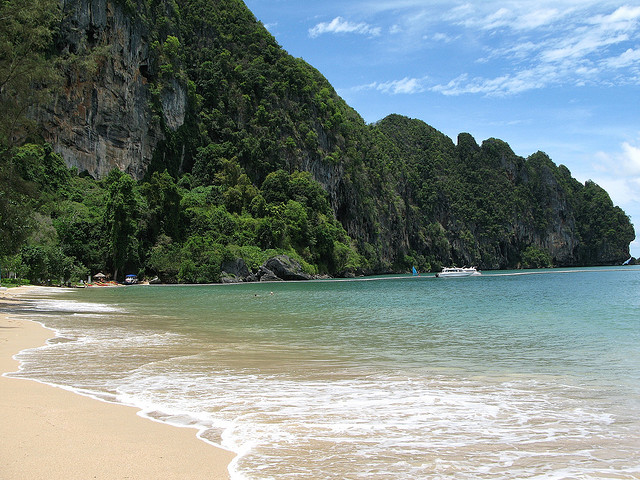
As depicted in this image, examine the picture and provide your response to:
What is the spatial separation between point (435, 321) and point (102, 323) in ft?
37.3

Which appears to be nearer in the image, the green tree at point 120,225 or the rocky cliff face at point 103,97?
the green tree at point 120,225

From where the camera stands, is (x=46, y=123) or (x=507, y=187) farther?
(x=507, y=187)

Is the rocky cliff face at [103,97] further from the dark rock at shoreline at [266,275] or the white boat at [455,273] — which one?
the white boat at [455,273]

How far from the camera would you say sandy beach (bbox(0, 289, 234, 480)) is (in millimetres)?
4082

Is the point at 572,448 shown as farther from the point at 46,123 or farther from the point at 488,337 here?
the point at 46,123

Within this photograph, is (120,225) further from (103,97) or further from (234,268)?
(103,97)

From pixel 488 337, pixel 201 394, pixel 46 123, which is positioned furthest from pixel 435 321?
pixel 46 123

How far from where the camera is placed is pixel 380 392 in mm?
7488

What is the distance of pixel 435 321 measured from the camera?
19.2 meters

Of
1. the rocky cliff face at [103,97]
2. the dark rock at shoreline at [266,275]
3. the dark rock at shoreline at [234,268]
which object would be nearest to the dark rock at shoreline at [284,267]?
the dark rock at shoreline at [266,275]

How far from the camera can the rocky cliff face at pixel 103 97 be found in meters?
65.0

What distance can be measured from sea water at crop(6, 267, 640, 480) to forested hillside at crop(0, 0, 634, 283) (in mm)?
12871

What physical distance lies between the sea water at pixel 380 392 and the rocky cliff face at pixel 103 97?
56.3m

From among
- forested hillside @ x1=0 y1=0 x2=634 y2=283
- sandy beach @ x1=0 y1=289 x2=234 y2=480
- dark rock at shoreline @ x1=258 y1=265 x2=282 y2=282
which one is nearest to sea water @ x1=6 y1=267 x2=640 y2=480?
sandy beach @ x1=0 y1=289 x2=234 y2=480
